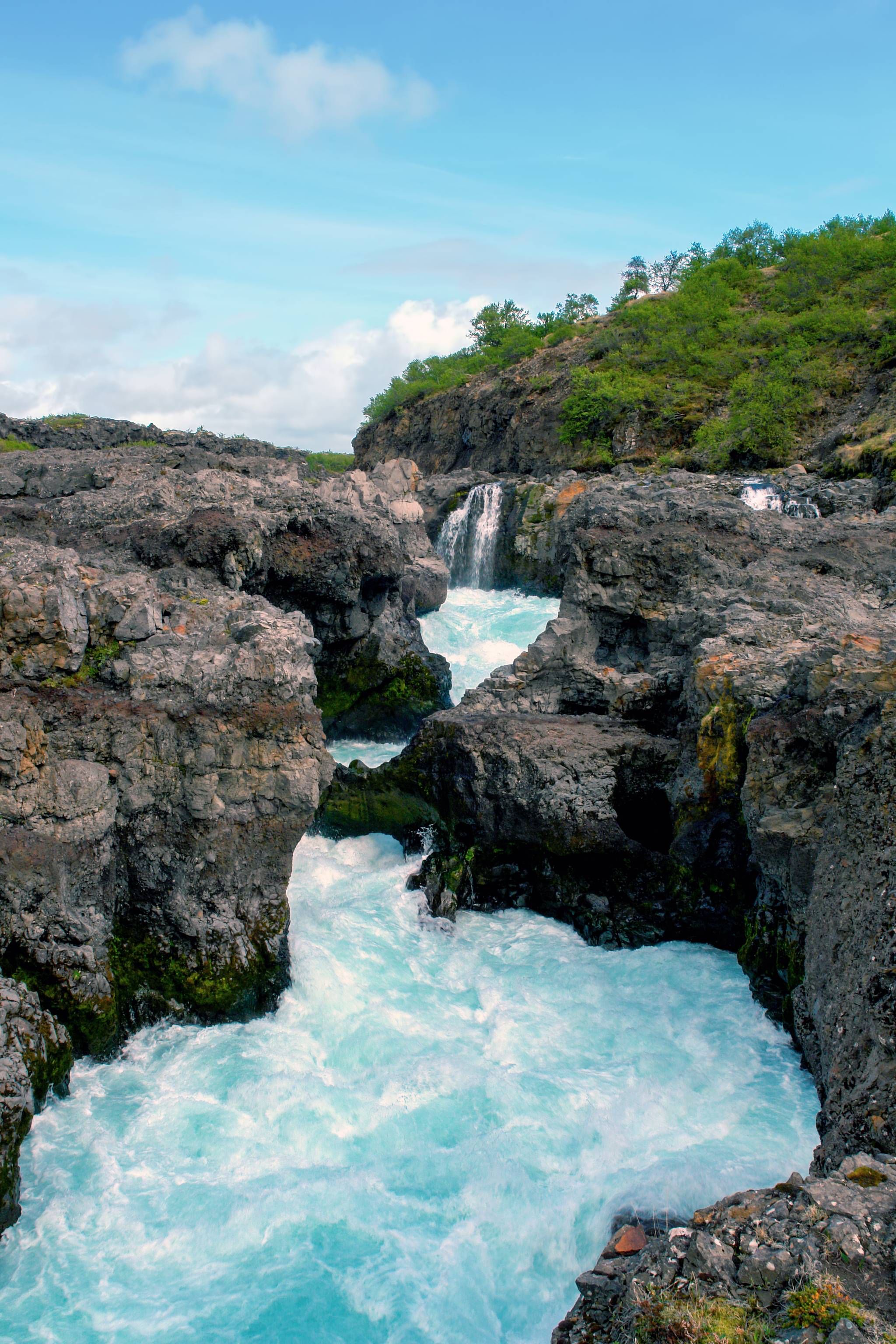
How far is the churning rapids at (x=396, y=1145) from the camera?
19.0ft

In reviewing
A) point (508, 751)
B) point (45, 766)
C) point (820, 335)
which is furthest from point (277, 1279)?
point (820, 335)

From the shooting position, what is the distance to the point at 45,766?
7.90 m

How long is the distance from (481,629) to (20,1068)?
2013 centimetres

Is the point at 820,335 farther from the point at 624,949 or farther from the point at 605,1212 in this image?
the point at 605,1212

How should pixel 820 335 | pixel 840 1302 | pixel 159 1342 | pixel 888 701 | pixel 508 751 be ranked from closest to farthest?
pixel 840 1302, pixel 159 1342, pixel 888 701, pixel 508 751, pixel 820 335

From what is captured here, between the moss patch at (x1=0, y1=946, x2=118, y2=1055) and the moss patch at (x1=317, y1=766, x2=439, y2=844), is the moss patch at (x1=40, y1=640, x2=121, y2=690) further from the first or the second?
the moss patch at (x1=317, y1=766, x2=439, y2=844)

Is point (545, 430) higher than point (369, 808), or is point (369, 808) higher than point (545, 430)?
point (545, 430)

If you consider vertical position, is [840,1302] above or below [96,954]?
above

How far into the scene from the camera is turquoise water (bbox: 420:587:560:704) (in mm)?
22355

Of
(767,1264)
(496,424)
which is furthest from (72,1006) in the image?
(496,424)

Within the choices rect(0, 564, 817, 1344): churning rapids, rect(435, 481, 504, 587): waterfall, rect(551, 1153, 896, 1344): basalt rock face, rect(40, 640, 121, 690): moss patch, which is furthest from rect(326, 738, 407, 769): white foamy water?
rect(435, 481, 504, 587): waterfall

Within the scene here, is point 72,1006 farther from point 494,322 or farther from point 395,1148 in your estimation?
point 494,322

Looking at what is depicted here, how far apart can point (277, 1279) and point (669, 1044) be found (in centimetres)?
425

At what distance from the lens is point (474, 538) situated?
3284 cm
